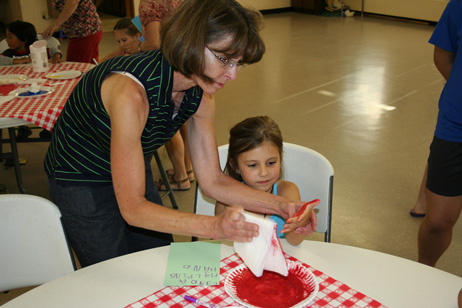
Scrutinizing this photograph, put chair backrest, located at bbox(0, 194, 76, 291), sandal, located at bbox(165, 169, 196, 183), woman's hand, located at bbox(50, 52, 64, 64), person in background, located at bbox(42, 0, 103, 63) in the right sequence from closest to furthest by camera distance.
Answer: chair backrest, located at bbox(0, 194, 76, 291) < sandal, located at bbox(165, 169, 196, 183) < woman's hand, located at bbox(50, 52, 64, 64) < person in background, located at bbox(42, 0, 103, 63)

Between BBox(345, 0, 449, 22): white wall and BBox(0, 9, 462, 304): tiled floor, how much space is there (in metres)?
0.52

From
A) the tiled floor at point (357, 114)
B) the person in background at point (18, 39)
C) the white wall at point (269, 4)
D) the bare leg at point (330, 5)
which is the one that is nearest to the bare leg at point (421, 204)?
the tiled floor at point (357, 114)

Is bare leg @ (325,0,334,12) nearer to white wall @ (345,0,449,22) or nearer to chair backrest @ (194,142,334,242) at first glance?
white wall @ (345,0,449,22)

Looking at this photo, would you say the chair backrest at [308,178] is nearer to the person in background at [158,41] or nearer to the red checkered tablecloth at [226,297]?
the red checkered tablecloth at [226,297]

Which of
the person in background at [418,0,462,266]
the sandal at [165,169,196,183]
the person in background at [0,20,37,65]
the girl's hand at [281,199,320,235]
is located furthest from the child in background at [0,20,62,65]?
the girl's hand at [281,199,320,235]

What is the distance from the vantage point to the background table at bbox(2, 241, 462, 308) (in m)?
1.26

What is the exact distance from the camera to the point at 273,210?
1.59m

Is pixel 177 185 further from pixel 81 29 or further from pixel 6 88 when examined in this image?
pixel 81 29

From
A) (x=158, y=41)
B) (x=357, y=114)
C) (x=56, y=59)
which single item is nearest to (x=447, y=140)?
(x=158, y=41)

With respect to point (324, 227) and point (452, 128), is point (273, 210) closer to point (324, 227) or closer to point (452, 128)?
point (324, 227)

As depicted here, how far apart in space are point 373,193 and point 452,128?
1.39 metres

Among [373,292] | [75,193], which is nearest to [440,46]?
[373,292]

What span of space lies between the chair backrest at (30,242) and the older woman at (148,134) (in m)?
0.12

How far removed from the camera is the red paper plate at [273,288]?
4.09 feet
